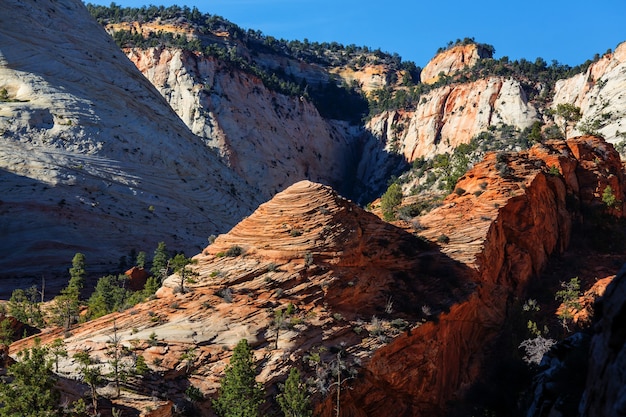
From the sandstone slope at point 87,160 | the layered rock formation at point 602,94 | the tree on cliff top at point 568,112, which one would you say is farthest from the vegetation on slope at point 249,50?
the tree on cliff top at point 568,112

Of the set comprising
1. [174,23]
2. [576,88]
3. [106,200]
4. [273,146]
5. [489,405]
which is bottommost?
[489,405]

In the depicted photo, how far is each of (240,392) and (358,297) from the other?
11.1 m

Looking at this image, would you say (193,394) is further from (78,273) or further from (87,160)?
(87,160)

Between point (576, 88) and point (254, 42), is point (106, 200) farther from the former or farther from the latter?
point (254, 42)

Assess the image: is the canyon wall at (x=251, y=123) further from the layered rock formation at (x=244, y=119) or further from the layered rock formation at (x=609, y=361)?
the layered rock formation at (x=609, y=361)

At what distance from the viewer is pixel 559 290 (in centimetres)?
4184

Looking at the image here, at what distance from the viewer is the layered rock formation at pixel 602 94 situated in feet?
238

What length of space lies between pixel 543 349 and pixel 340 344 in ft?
31.3

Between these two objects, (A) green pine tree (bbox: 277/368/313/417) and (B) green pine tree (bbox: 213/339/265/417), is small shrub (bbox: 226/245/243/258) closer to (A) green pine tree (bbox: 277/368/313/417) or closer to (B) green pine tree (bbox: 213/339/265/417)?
(B) green pine tree (bbox: 213/339/265/417)

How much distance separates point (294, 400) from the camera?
26.2 m

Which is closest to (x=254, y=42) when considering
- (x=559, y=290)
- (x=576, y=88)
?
(x=576, y=88)

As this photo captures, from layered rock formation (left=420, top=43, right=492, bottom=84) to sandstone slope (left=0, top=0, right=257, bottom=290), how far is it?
6710 centimetres

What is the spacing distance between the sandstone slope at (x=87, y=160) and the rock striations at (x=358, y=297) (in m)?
25.5

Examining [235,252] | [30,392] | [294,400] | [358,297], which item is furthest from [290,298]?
[30,392]
